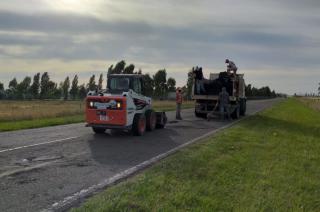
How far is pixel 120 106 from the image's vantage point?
15.2 metres

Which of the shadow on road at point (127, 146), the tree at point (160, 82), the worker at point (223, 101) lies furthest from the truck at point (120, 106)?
the tree at point (160, 82)

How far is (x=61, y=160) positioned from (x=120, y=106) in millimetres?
5356

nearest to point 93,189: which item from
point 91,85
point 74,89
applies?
point 91,85

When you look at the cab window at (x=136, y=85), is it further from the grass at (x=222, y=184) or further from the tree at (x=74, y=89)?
the tree at (x=74, y=89)

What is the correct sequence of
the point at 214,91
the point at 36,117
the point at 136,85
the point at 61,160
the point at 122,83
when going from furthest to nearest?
the point at 214,91 < the point at 36,117 < the point at 136,85 < the point at 122,83 < the point at 61,160

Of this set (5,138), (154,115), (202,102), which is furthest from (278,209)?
(202,102)

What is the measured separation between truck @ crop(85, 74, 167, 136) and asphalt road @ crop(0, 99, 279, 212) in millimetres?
452

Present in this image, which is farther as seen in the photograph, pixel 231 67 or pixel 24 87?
pixel 24 87

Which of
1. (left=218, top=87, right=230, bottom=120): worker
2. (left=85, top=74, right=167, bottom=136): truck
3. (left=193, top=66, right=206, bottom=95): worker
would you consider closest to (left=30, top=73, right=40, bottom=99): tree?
(left=193, top=66, right=206, bottom=95): worker

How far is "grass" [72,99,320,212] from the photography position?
5980 mm

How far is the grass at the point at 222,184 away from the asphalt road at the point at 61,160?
86 cm

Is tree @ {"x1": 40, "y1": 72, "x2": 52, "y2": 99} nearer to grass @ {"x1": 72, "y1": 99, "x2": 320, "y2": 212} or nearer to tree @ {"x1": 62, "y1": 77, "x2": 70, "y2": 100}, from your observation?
tree @ {"x1": 62, "y1": 77, "x2": 70, "y2": 100}

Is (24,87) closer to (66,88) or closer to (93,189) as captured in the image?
(66,88)

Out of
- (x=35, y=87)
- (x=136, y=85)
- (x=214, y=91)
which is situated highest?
(x=35, y=87)
